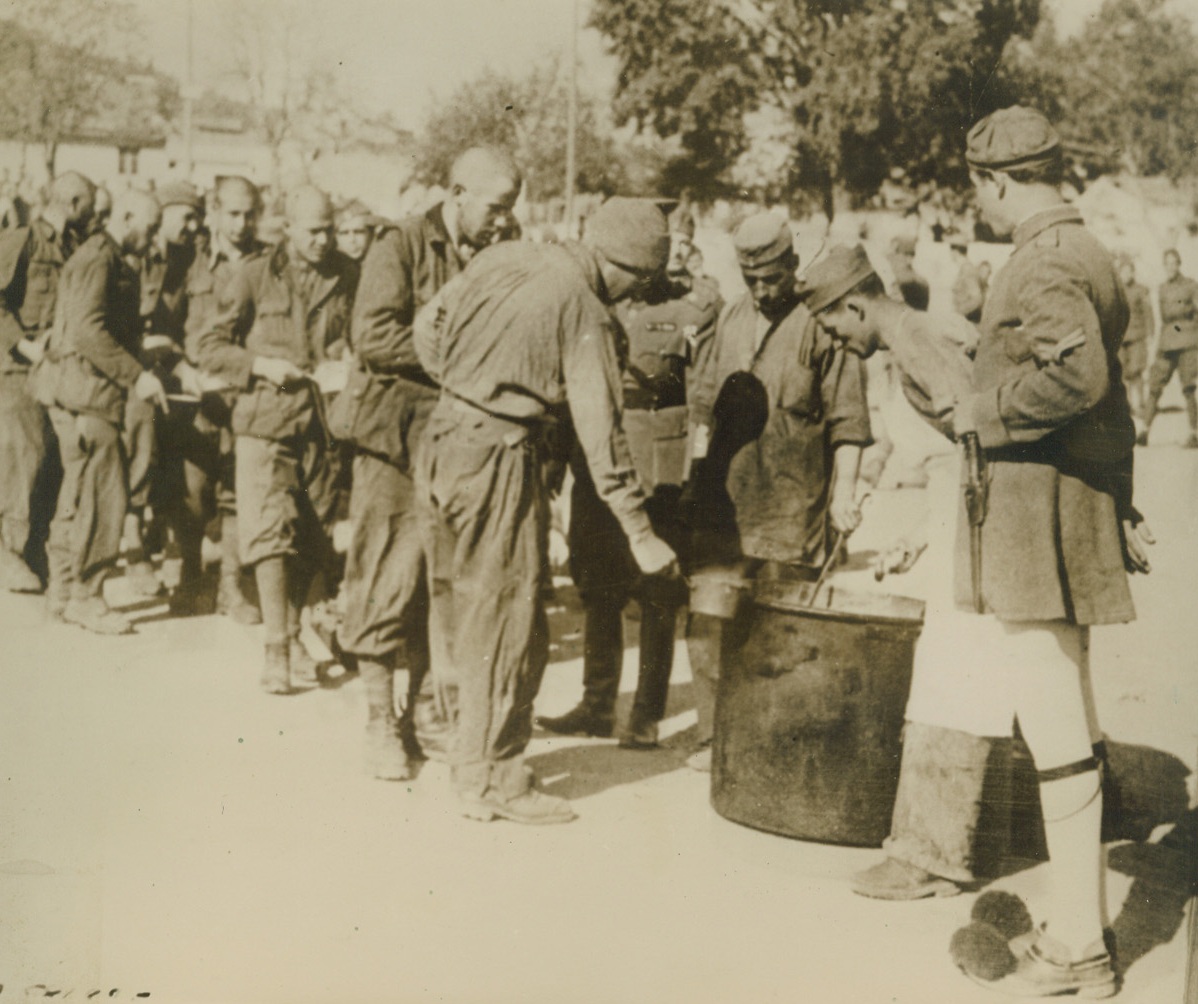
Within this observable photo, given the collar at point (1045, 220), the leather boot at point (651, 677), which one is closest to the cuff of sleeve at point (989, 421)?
the collar at point (1045, 220)

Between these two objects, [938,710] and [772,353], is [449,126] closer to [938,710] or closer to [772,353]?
[772,353]

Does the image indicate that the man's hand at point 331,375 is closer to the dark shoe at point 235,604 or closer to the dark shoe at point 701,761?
the dark shoe at point 235,604

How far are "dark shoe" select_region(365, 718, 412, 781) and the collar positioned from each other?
125 inches

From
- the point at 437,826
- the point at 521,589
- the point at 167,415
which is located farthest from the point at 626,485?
the point at 167,415

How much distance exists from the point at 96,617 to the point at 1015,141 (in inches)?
225

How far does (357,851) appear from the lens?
186 inches

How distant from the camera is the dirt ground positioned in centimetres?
397

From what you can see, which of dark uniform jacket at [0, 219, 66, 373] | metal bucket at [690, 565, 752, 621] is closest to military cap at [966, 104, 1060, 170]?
metal bucket at [690, 565, 752, 621]

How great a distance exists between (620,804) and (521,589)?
1.03 metres

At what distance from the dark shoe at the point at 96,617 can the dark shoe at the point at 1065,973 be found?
5.39m

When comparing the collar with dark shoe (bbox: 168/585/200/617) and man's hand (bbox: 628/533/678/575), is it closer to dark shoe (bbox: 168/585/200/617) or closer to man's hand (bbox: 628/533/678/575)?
man's hand (bbox: 628/533/678/575)

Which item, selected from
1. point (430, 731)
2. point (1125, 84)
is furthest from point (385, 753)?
point (1125, 84)

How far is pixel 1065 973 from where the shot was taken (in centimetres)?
371

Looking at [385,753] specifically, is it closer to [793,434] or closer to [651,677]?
[651,677]
